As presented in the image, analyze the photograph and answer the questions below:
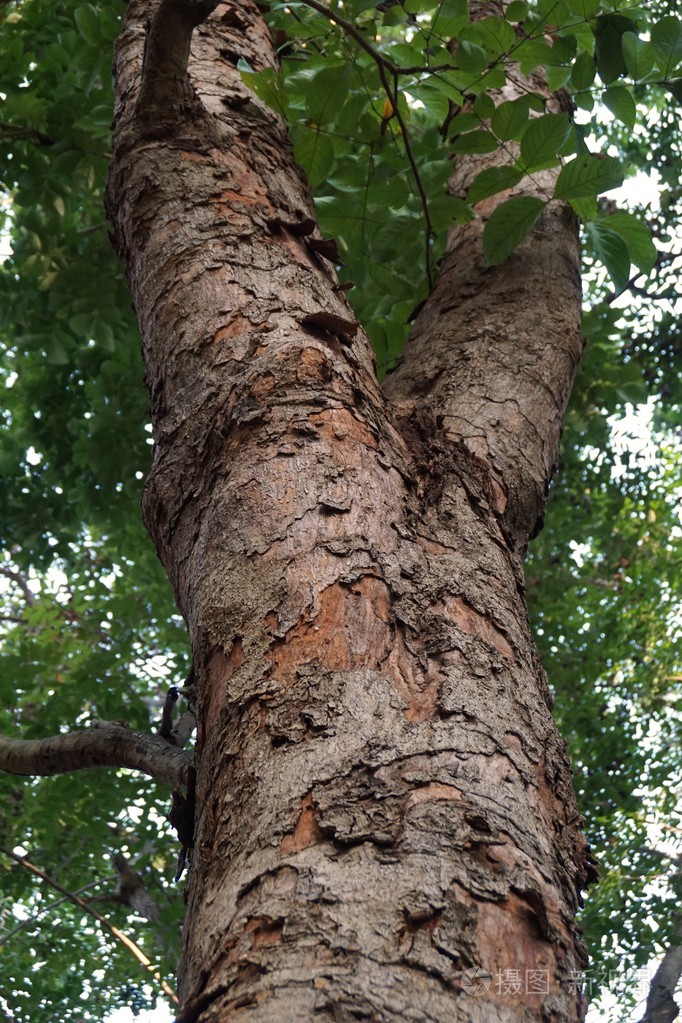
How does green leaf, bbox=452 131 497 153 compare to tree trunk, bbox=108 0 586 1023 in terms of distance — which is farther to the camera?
green leaf, bbox=452 131 497 153

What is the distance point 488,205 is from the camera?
2.66 m

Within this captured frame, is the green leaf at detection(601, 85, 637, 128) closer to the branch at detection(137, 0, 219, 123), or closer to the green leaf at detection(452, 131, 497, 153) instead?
the green leaf at detection(452, 131, 497, 153)

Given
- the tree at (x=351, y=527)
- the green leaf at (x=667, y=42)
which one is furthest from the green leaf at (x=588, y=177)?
the green leaf at (x=667, y=42)

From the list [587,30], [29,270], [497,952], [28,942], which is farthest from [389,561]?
[28,942]

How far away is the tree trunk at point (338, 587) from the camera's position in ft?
3.15

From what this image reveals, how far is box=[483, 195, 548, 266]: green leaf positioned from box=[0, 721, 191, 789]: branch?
1.33 m

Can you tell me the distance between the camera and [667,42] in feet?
6.95

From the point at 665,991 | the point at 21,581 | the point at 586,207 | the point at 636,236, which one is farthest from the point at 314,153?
the point at 21,581

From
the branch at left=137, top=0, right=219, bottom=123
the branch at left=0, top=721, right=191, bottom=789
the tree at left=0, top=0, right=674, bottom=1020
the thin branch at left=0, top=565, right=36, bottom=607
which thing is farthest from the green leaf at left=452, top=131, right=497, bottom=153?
the thin branch at left=0, top=565, right=36, bottom=607

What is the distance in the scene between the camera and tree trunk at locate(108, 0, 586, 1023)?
3.15 feet

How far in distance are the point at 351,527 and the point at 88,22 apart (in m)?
2.68

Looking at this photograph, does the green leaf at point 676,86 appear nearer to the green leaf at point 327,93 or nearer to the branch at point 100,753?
the green leaf at point 327,93

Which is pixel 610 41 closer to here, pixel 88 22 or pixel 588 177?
pixel 588 177

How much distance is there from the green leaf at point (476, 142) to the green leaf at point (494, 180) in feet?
0.23
